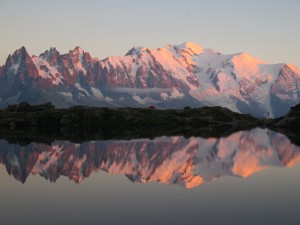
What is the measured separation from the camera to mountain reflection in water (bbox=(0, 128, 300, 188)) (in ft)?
278

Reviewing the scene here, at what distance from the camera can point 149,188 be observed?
7038cm

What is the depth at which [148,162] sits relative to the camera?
106625 mm

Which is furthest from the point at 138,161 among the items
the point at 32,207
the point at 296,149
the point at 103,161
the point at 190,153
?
the point at 32,207

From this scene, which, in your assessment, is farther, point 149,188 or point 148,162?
point 148,162

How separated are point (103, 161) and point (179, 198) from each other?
47.8m

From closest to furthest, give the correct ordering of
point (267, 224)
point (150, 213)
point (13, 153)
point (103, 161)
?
point (267, 224) < point (150, 213) < point (103, 161) < point (13, 153)

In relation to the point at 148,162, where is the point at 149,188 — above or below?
above

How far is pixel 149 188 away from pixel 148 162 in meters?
36.3

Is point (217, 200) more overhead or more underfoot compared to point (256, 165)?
more overhead

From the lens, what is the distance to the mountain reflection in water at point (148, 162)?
278 ft

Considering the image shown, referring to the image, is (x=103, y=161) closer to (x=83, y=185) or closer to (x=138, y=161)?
(x=138, y=161)

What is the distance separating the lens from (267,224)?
153ft

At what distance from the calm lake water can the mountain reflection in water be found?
0.19 metres

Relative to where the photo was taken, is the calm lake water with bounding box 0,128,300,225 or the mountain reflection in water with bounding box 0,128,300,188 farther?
the mountain reflection in water with bounding box 0,128,300,188
